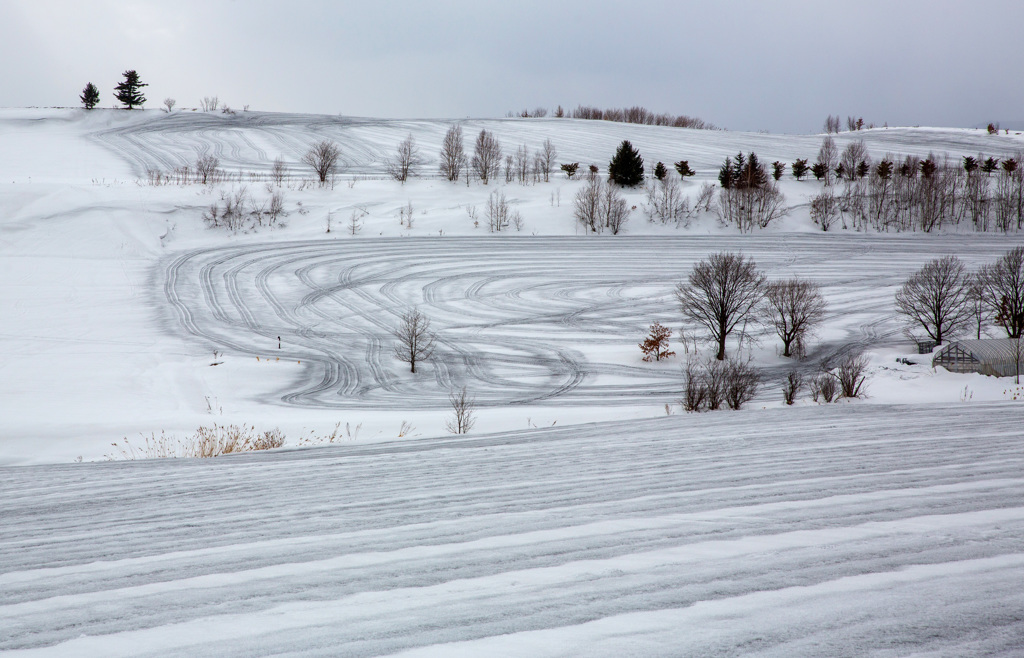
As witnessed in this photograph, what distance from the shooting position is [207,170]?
47688 millimetres

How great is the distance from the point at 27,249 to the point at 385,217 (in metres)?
20.1

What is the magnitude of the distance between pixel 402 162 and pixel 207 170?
1493 centimetres

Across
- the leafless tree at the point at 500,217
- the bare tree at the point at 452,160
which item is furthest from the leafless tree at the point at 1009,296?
the bare tree at the point at 452,160

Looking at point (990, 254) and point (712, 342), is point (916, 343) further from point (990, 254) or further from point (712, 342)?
point (990, 254)

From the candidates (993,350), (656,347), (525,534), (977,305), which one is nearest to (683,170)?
(977,305)

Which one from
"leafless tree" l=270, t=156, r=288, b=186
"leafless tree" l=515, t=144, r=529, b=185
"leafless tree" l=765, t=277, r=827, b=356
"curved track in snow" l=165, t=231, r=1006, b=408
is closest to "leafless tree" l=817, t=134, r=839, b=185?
"curved track in snow" l=165, t=231, r=1006, b=408

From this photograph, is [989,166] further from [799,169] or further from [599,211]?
[599,211]

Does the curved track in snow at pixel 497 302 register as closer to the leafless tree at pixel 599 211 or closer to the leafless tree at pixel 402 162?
the leafless tree at pixel 599 211

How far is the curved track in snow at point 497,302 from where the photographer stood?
22234 millimetres

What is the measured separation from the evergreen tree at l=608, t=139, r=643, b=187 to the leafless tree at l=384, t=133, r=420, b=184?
16.7m

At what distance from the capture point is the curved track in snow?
2223cm

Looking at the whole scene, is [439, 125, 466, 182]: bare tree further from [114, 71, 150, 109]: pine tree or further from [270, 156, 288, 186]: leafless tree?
[114, 71, 150, 109]: pine tree

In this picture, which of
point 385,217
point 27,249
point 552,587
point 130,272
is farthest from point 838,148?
point 552,587

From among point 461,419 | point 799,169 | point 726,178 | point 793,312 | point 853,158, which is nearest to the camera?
point 461,419
